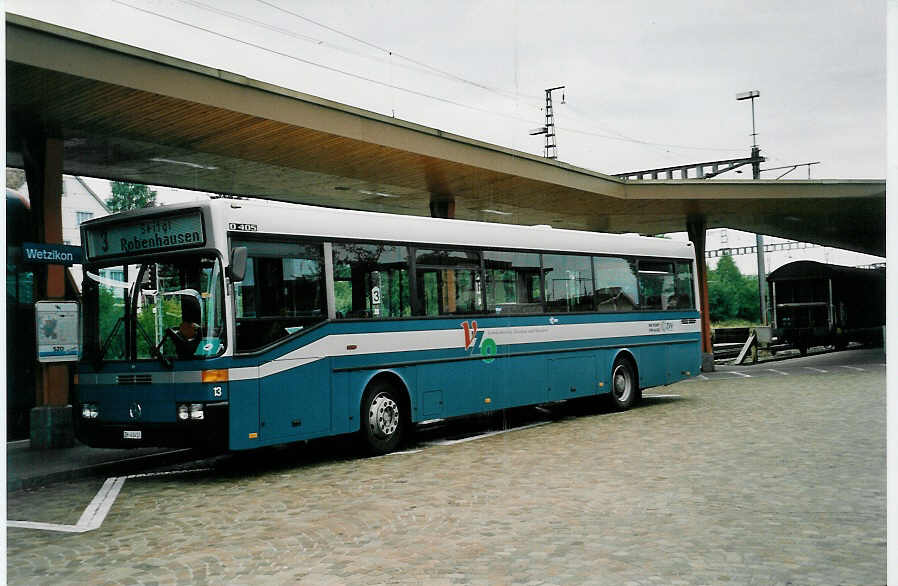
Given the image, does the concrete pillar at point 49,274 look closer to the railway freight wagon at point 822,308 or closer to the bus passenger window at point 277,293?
the bus passenger window at point 277,293

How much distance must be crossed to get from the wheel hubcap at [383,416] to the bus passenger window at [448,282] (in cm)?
134

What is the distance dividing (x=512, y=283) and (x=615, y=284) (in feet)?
10.2

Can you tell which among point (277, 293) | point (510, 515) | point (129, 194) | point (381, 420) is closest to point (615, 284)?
point (381, 420)

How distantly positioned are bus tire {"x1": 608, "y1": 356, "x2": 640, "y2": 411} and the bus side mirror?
8362 mm

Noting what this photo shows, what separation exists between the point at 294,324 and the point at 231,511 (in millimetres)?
2762

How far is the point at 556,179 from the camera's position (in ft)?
62.6

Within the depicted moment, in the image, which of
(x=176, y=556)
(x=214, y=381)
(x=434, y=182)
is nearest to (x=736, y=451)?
(x=214, y=381)

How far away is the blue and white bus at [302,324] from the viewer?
9719 millimetres

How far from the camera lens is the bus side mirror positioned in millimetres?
9531

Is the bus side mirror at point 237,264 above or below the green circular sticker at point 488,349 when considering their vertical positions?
above

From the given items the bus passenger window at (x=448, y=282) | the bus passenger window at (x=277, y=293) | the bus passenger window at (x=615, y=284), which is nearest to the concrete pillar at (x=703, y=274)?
the bus passenger window at (x=615, y=284)

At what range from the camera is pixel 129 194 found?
15227 mm

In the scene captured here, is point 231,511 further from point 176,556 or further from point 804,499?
point 804,499

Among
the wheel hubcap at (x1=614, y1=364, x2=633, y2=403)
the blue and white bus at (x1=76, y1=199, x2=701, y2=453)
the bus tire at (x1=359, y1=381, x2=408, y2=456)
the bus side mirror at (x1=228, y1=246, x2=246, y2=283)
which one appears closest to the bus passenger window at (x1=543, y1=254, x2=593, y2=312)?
the blue and white bus at (x1=76, y1=199, x2=701, y2=453)
